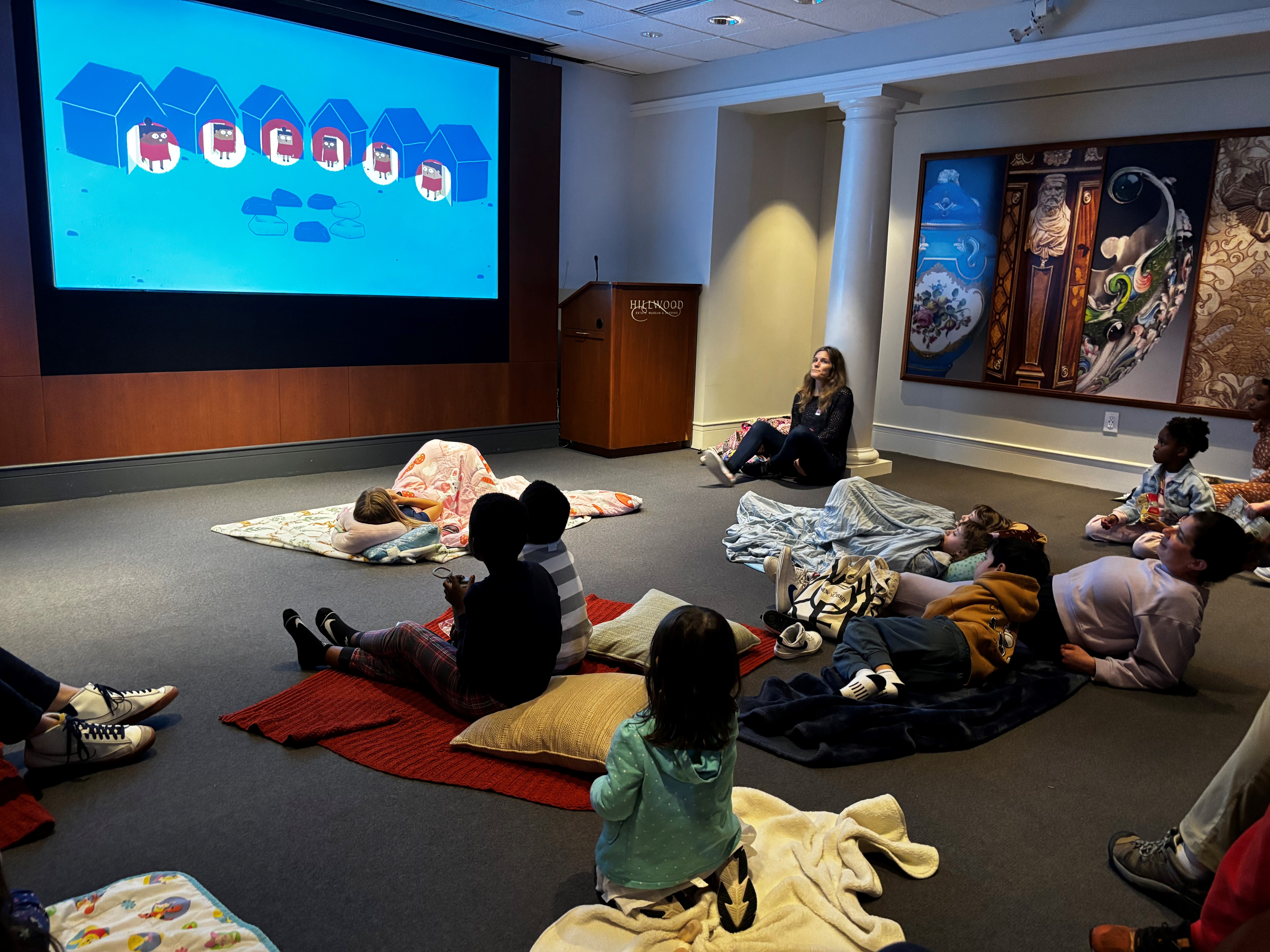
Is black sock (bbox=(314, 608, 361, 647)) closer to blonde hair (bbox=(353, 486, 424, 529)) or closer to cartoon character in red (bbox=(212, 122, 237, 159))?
blonde hair (bbox=(353, 486, 424, 529))

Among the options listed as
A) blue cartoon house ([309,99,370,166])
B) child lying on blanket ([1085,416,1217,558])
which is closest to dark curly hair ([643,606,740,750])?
child lying on blanket ([1085,416,1217,558])

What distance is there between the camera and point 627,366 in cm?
686

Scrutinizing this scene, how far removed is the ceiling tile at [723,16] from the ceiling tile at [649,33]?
8cm

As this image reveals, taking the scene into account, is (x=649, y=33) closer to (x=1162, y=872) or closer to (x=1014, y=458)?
(x=1014, y=458)

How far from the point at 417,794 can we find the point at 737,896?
0.91 meters

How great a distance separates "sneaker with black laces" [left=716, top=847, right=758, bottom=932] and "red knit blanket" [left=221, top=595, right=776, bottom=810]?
513 millimetres

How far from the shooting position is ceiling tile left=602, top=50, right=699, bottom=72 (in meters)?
6.75

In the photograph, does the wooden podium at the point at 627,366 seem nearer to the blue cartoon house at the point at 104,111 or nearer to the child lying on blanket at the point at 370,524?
the child lying on blanket at the point at 370,524

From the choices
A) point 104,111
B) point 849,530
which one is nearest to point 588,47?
point 104,111

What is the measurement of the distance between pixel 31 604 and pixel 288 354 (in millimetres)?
2614

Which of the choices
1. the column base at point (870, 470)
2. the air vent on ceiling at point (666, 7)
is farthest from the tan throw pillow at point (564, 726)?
the air vent on ceiling at point (666, 7)

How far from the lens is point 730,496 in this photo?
5.80 metres

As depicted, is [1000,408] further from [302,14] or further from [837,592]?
[302,14]

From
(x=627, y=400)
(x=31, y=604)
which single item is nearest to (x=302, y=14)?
(x=627, y=400)
